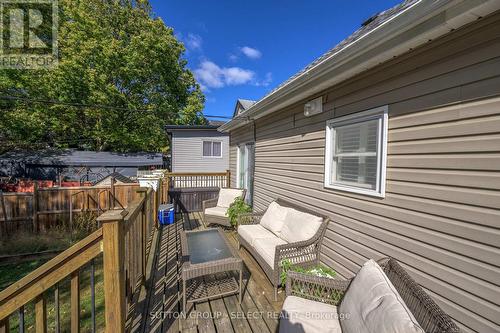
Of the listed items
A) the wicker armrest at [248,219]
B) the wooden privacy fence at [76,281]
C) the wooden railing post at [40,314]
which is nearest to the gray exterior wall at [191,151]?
the wicker armrest at [248,219]

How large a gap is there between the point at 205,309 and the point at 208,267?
1.60 ft

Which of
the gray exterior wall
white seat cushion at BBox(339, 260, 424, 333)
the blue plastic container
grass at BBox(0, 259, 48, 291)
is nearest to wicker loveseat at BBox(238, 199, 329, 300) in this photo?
white seat cushion at BBox(339, 260, 424, 333)

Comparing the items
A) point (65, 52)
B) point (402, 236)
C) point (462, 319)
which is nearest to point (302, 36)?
point (402, 236)

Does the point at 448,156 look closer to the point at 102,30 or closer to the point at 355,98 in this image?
the point at 355,98

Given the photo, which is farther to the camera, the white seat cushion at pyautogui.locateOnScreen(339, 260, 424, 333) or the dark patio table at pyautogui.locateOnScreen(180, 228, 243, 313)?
the dark patio table at pyautogui.locateOnScreen(180, 228, 243, 313)

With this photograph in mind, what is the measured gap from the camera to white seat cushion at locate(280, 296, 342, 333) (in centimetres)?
158

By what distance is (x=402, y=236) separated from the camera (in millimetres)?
1980

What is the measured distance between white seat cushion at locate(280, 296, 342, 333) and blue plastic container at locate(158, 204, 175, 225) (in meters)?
4.36

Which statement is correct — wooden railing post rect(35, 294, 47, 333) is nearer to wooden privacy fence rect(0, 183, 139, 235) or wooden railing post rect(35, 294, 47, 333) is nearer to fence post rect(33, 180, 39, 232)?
wooden privacy fence rect(0, 183, 139, 235)

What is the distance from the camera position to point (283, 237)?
10.6ft

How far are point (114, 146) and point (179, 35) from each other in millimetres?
10906

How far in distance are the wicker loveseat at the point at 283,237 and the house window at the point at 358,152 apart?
25.4 inches

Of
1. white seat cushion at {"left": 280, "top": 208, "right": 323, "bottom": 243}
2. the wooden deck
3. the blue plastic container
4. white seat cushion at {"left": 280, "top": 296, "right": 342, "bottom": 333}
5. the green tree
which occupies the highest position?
the green tree

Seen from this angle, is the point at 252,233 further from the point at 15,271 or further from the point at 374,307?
the point at 15,271
